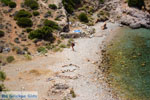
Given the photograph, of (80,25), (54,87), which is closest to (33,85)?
(54,87)

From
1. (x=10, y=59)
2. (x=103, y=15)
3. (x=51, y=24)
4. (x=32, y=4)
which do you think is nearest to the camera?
(x=10, y=59)

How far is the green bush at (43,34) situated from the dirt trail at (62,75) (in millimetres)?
6346

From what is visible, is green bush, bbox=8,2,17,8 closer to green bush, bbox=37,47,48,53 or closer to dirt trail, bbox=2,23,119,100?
green bush, bbox=37,47,48,53

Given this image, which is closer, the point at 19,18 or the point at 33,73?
the point at 33,73

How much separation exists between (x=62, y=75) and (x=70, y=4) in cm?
3532

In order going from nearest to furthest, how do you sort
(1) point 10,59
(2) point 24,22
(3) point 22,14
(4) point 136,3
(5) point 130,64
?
(5) point 130,64 → (1) point 10,59 → (2) point 24,22 → (3) point 22,14 → (4) point 136,3

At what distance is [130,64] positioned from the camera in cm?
3666

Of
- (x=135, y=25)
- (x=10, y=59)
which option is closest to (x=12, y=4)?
(x=10, y=59)

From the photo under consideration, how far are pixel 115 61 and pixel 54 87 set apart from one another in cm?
1442

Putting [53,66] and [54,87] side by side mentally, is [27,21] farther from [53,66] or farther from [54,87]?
[54,87]

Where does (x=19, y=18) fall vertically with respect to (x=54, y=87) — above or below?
above

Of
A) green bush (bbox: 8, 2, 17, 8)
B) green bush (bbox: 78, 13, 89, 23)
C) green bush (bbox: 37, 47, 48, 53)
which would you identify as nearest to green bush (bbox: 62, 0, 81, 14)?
green bush (bbox: 78, 13, 89, 23)

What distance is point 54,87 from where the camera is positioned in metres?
28.6

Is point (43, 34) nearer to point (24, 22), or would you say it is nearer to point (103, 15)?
point (24, 22)
